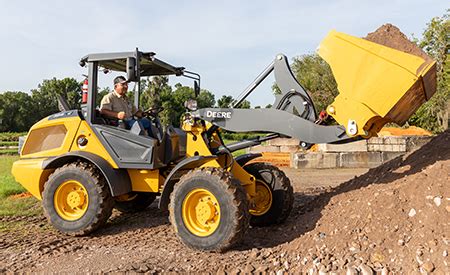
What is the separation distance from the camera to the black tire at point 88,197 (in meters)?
5.36

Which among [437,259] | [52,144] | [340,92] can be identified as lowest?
[437,259]

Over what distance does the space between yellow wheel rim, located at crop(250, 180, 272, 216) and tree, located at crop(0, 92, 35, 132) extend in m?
64.6

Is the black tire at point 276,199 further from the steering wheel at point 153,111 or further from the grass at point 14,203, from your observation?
the grass at point 14,203

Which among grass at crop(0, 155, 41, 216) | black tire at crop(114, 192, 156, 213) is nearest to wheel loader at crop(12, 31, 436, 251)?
black tire at crop(114, 192, 156, 213)

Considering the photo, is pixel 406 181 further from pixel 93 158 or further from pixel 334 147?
pixel 334 147

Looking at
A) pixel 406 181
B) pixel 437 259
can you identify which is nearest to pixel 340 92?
pixel 406 181

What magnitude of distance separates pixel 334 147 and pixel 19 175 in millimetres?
10793

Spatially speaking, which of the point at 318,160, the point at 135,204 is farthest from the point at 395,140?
the point at 135,204

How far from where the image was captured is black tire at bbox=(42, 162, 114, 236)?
536 centimetres

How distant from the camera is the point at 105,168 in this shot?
5.36 m

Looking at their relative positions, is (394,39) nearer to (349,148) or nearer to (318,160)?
(318,160)

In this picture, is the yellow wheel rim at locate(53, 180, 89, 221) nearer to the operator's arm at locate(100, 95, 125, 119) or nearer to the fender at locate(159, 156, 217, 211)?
the operator's arm at locate(100, 95, 125, 119)

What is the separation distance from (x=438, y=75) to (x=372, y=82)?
20.5 meters

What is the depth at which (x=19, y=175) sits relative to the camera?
6004 mm
